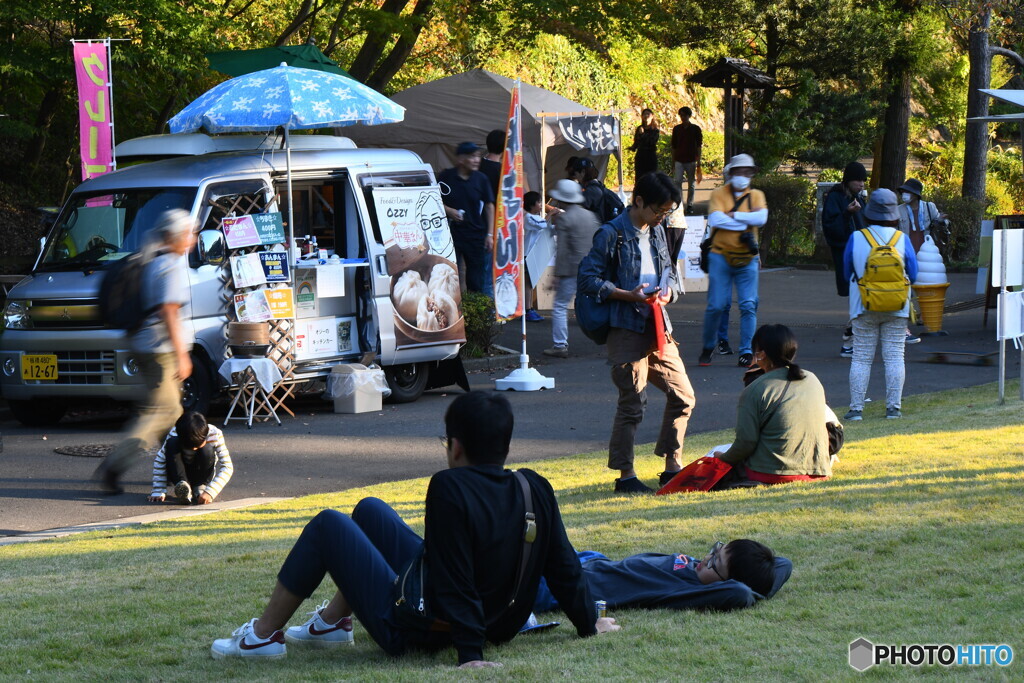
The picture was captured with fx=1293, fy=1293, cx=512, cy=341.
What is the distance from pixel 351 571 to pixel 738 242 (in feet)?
30.9

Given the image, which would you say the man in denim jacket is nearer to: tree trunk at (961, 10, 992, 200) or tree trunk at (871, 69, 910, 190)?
tree trunk at (961, 10, 992, 200)

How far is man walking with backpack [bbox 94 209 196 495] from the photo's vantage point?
8.73 m

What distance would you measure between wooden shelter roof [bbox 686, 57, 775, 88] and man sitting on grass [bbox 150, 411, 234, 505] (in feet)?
59.7

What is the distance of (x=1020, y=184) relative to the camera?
109 feet

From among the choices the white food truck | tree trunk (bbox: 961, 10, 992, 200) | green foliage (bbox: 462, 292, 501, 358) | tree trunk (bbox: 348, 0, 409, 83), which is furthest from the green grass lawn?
tree trunk (bbox: 961, 10, 992, 200)

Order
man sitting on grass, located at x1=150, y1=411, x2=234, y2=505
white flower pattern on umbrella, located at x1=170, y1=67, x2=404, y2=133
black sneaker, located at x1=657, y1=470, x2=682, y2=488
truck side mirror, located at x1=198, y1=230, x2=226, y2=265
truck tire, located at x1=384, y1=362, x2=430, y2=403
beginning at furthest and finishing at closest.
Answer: truck tire, located at x1=384, y1=362, x2=430, y2=403 < white flower pattern on umbrella, located at x1=170, y1=67, x2=404, y2=133 < truck side mirror, located at x1=198, y1=230, x2=226, y2=265 < man sitting on grass, located at x1=150, y1=411, x2=234, y2=505 < black sneaker, located at x1=657, y1=470, x2=682, y2=488

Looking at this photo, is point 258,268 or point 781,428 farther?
point 258,268

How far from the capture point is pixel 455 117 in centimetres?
2088

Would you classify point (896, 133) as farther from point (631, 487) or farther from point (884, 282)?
point (631, 487)

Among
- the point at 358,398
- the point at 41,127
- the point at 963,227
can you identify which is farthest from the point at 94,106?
the point at 963,227

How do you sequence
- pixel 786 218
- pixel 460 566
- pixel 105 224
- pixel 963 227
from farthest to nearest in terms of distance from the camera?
pixel 786 218 < pixel 963 227 < pixel 105 224 < pixel 460 566

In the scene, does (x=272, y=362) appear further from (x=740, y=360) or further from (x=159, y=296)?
(x=740, y=360)

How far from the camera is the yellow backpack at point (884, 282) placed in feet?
33.8

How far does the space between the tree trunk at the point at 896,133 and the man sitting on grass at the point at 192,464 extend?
2061cm
